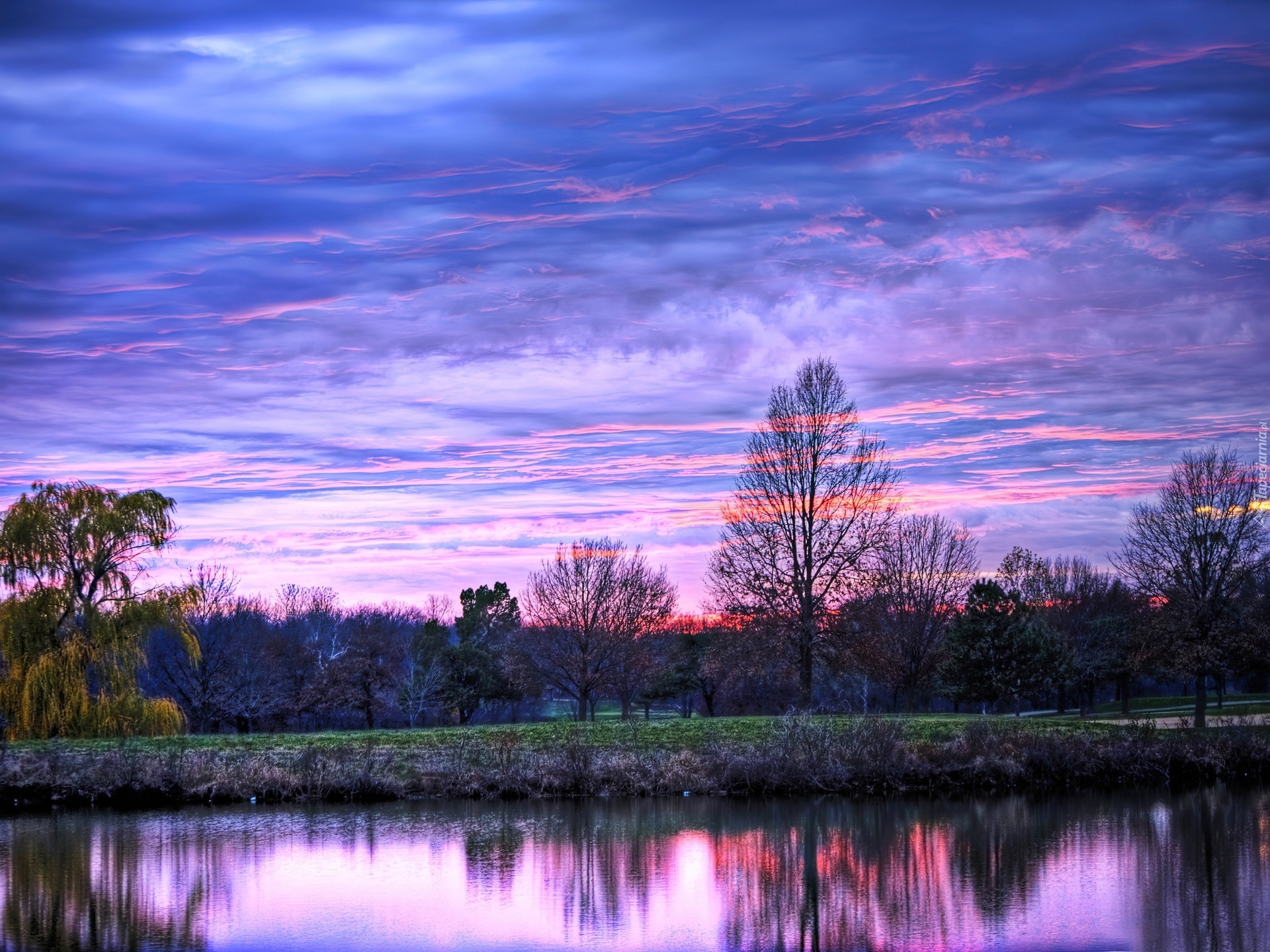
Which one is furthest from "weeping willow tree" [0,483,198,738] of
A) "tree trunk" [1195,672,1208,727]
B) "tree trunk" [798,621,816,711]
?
"tree trunk" [1195,672,1208,727]

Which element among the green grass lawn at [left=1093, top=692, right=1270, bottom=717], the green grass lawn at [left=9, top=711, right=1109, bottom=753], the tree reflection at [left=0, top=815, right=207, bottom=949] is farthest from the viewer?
the green grass lawn at [left=1093, top=692, right=1270, bottom=717]

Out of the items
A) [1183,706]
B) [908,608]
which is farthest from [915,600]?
[1183,706]

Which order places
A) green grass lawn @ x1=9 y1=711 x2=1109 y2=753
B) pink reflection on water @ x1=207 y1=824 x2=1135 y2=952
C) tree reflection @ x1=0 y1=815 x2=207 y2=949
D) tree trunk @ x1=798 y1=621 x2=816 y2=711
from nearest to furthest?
pink reflection on water @ x1=207 y1=824 x2=1135 y2=952
tree reflection @ x1=0 y1=815 x2=207 y2=949
green grass lawn @ x1=9 y1=711 x2=1109 y2=753
tree trunk @ x1=798 y1=621 x2=816 y2=711

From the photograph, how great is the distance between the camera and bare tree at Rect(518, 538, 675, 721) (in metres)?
53.9

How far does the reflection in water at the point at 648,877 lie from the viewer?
14.7 metres

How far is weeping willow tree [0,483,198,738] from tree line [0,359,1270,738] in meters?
0.06

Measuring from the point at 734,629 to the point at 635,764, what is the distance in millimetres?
20007

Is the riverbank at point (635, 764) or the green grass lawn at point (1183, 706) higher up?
the riverbank at point (635, 764)

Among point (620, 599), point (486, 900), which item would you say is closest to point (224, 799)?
point (486, 900)

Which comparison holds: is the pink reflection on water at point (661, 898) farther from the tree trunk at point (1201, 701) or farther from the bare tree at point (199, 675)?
the bare tree at point (199, 675)

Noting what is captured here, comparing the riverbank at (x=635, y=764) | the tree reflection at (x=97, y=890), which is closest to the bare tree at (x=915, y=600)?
the riverbank at (x=635, y=764)

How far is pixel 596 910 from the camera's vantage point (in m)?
16.2

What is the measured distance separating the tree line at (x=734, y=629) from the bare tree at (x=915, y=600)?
0.14 metres

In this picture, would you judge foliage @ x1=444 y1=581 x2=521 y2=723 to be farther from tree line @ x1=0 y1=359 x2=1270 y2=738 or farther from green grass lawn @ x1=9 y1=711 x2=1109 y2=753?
green grass lawn @ x1=9 y1=711 x2=1109 y2=753
